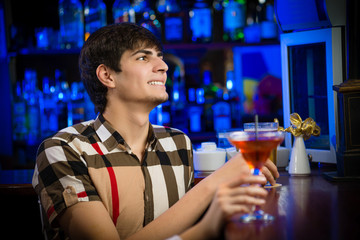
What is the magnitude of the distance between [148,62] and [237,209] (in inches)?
34.8

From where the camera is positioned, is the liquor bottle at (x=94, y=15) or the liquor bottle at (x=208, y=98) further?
the liquor bottle at (x=208, y=98)

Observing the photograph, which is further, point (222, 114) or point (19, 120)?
point (222, 114)

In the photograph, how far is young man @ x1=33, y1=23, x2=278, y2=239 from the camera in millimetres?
1496

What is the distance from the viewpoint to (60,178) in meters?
1.58

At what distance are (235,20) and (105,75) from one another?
2.10 meters

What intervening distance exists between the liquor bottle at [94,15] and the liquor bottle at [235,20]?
102cm

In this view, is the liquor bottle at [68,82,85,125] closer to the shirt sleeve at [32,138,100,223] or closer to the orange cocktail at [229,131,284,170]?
the shirt sleeve at [32,138,100,223]

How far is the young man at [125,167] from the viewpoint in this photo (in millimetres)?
1496

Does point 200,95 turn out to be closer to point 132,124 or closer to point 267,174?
point 132,124

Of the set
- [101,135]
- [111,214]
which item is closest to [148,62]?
[101,135]

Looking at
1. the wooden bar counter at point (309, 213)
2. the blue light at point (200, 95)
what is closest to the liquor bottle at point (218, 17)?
the blue light at point (200, 95)

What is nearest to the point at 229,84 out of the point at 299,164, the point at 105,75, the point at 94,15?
the point at 94,15

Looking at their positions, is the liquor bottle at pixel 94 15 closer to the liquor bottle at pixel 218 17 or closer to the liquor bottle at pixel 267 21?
the liquor bottle at pixel 218 17

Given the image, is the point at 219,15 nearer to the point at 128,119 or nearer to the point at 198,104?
the point at 198,104
